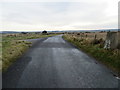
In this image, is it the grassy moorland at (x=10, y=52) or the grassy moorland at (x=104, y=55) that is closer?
the grassy moorland at (x=104, y=55)

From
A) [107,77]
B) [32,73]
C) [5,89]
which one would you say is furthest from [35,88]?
[107,77]

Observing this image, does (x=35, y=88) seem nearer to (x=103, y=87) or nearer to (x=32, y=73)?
(x=32, y=73)

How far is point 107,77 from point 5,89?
3.99m

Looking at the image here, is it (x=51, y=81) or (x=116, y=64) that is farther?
(x=116, y=64)

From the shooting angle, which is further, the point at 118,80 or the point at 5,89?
the point at 118,80

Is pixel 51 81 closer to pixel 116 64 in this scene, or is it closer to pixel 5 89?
pixel 5 89

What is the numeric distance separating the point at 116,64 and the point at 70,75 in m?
2.94

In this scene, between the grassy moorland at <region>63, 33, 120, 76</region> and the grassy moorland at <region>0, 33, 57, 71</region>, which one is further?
the grassy moorland at <region>0, 33, 57, 71</region>

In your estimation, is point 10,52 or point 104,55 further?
point 10,52

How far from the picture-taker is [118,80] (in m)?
4.27

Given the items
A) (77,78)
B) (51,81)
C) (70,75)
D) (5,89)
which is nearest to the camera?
(5,89)

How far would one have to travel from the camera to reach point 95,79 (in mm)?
4297

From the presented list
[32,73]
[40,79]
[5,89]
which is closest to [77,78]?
[40,79]

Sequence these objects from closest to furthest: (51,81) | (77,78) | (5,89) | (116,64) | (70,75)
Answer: (5,89)
(51,81)
(77,78)
(70,75)
(116,64)
